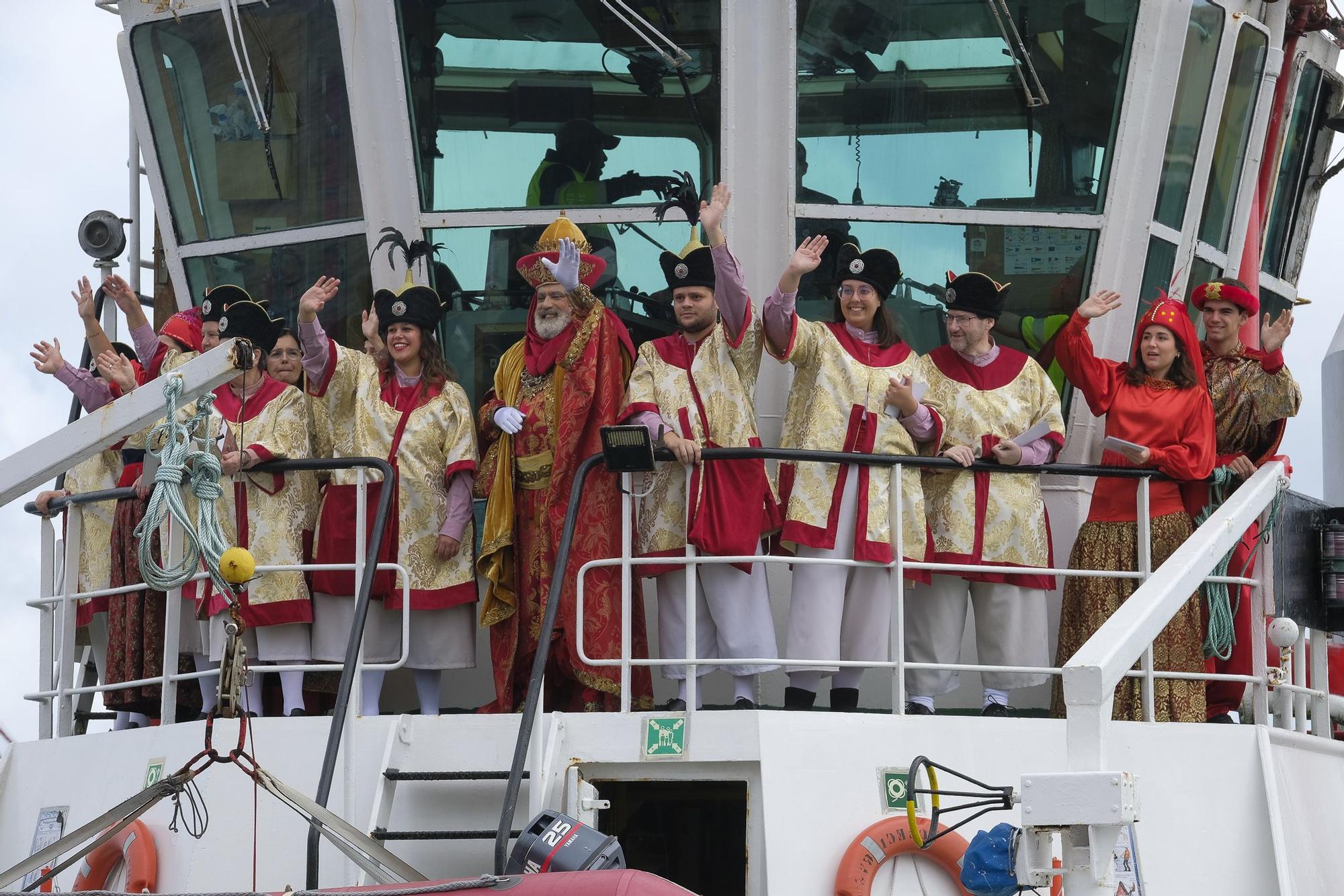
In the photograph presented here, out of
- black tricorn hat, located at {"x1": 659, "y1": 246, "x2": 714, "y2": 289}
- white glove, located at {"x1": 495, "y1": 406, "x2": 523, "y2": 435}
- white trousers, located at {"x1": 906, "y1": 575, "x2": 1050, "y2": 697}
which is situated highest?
black tricorn hat, located at {"x1": 659, "y1": 246, "x2": 714, "y2": 289}

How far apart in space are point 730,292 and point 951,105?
173cm

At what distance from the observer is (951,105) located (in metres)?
8.36

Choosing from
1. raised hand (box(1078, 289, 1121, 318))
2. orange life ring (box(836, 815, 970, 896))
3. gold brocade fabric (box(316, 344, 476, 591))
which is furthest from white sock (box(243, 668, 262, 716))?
raised hand (box(1078, 289, 1121, 318))

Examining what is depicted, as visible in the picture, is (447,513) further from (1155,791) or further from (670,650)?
(1155,791)

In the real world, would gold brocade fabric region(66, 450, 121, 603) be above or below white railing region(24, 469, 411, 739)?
above

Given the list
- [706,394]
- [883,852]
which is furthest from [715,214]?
[883,852]

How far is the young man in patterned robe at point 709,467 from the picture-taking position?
716 centimetres

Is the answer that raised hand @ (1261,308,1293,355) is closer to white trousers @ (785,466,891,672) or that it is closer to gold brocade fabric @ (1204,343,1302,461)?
gold brocade fabric @ (1204,343,1302,461)

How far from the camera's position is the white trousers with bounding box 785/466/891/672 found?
23.6 ft

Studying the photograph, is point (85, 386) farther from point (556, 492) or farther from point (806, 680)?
point (806, 680)

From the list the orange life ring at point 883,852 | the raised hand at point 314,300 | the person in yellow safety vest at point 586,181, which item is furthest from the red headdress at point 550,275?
the orange life ring at point 883,852

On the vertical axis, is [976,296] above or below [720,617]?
above

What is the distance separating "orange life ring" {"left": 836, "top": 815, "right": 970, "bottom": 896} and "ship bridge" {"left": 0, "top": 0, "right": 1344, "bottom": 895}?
0.85 metres

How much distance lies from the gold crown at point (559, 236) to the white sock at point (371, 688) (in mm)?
1950
